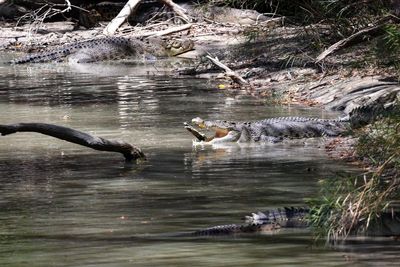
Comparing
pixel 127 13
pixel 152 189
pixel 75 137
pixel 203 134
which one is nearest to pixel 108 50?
pixel 127 13

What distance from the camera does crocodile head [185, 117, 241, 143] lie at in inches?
506

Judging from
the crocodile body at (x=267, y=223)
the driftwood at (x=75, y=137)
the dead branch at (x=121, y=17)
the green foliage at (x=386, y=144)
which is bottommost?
the crocodile body at (x=267, y=223)

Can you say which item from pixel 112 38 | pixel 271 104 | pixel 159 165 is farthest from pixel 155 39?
pixel 159 165

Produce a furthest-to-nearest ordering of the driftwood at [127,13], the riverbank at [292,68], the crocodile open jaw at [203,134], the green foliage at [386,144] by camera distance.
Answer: the driftwood at [127,13] < the riverbank at [292,68] < the crocodile open jaw at [203,134] < the green foliage at [386,144]

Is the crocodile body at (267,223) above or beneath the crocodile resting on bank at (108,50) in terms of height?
beneath

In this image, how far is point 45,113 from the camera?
16.0 m

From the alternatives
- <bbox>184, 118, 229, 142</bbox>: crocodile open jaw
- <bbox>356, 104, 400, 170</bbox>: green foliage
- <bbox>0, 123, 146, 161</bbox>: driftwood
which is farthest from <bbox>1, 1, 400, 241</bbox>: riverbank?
<bbox>356, 104, 400, 170</bbox>: green foliage

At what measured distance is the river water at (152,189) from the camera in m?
6.68

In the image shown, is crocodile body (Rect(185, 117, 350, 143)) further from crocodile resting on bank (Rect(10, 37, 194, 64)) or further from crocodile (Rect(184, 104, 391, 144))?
crocodile resting on bank (Rect(10, 37, 194, 64))

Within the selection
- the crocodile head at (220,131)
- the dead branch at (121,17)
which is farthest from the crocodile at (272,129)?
the dead branch at (121,17)

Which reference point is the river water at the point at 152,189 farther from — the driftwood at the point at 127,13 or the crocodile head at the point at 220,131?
the driftwood at the point at 127,13

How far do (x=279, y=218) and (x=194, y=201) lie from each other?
1.63 meters

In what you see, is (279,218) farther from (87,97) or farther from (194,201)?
(87,97)

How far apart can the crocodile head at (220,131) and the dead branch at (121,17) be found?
15966 mm
